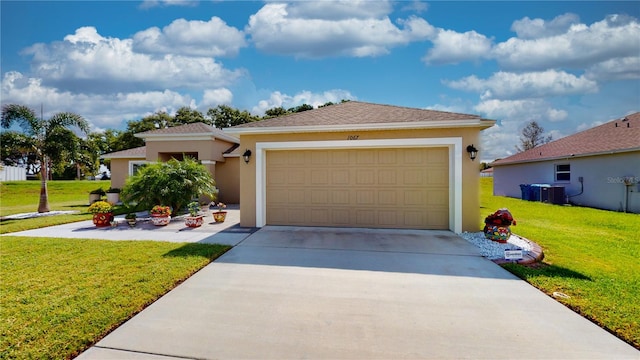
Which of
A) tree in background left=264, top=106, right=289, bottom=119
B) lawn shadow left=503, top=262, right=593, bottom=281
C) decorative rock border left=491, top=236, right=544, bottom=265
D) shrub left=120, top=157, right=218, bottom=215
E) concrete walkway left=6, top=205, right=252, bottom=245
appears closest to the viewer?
lawn shadow left=503, top=262, right=593, bottom=281

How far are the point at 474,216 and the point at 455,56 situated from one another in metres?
6.69

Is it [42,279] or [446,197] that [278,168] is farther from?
[42,279]

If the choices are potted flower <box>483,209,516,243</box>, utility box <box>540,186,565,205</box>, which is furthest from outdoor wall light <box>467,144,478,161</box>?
utility box <box>540,186,565,205</box>

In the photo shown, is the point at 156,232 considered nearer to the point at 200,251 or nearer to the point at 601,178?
the point at 200,251

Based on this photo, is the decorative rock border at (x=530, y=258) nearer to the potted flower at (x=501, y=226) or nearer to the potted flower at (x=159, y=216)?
the potted flower at (x=501, y=226)

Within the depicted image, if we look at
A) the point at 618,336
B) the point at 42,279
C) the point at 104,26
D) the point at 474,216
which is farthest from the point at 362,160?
the point at 104,26

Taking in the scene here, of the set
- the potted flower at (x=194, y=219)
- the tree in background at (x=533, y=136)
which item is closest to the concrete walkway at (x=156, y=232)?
the potted flower at (x=194, y=219)

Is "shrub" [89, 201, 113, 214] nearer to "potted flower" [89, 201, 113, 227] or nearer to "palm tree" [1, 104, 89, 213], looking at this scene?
"potted flower" [89, 201, 113, 227]

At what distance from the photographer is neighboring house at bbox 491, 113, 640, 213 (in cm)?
1292

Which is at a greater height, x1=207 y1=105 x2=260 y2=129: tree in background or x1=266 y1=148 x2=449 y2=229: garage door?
x1=207 y1=105 x2=260 y2=129: tree in background

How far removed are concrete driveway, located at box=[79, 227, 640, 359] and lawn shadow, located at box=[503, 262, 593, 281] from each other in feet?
0.97

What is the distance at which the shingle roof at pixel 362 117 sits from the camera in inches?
317

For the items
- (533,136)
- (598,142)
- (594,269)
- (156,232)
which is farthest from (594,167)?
(533,136)

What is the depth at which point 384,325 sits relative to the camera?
10.7 ft
